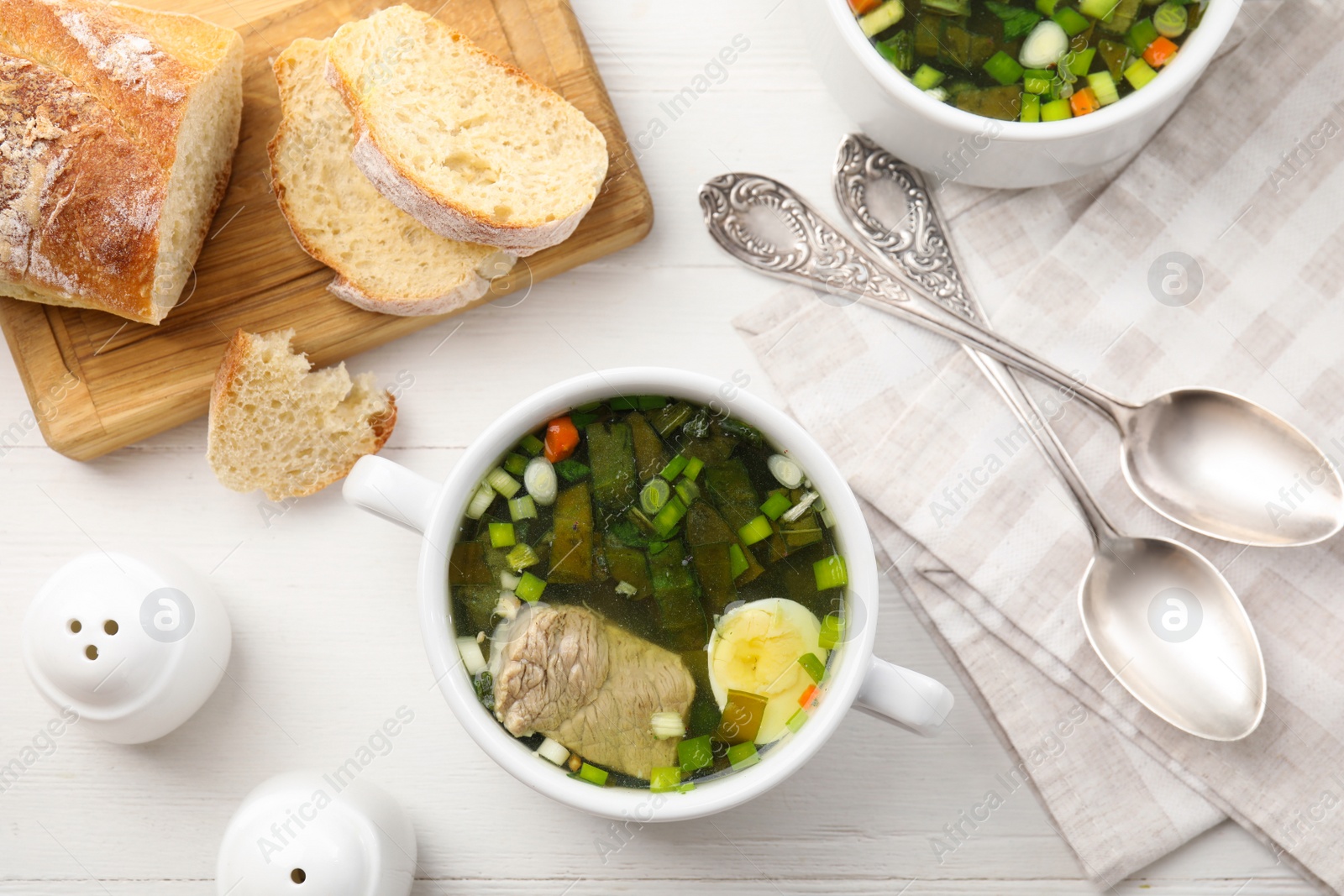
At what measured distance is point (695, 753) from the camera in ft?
4.39

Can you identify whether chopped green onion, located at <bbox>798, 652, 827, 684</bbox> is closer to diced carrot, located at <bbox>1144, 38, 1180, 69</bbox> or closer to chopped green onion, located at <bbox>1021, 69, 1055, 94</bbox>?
chopped green onion, located at <bbox>1021, 69, 1055, 94</bbox>

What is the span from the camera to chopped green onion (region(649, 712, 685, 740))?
4.38 ft

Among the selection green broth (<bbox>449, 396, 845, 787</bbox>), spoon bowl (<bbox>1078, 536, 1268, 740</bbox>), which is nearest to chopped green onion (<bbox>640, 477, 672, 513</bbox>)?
green broth (<bbox>449, 396, 845, 787</bbox>)

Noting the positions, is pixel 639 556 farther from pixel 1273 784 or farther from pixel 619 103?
pixel 1273 784

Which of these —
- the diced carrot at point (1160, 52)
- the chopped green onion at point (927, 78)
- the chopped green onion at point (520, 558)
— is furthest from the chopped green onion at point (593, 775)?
the diced carrot at point (1160, 52)

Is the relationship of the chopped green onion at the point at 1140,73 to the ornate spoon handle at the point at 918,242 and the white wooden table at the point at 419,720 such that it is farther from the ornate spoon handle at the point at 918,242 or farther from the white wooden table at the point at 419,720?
the white wooden table at the point at 419,720

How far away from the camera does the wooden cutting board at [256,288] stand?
5.10 feet

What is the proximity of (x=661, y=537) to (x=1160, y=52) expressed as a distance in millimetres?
1118

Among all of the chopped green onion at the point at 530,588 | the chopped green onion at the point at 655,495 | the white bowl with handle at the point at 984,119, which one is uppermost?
the white bowl with handle at the point at 984,119

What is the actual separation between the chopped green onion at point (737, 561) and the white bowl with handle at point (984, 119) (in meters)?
0.72

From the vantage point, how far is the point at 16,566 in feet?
5.37

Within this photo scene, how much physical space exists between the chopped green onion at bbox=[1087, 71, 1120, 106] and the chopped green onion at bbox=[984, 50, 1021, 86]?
0.39ft

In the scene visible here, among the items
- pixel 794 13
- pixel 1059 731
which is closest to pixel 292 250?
pixel 794 13

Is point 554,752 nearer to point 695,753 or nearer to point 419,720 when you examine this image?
point 695,753
